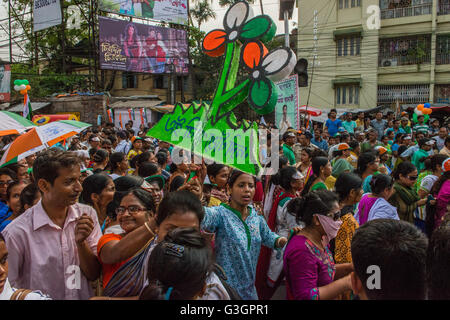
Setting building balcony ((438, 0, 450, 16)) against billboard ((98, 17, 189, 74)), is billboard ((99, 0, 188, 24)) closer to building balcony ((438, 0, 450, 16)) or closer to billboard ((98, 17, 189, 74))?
billboard ((98, 17, 189, 74))

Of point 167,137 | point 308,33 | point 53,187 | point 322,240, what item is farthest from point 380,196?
point 308,33

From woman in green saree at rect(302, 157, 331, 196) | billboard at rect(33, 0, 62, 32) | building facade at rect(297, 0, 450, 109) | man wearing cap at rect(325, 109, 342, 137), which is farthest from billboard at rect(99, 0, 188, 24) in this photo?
woman in green saree at rect(302, 157, 331, 196)

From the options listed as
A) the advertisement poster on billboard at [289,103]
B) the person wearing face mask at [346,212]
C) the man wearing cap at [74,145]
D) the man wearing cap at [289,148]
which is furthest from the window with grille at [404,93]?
the person wearing face mask at [346,212]

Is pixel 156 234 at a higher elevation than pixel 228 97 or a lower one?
lower

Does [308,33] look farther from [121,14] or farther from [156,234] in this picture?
[156,234]

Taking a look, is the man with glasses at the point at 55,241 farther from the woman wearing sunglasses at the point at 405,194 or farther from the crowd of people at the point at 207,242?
the woman wearing sunglasses at the point at 405,194

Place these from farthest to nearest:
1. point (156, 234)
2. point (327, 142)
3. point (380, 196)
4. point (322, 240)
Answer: point (327, 142), point (380, 196), point (322, 240), point (156, 234)

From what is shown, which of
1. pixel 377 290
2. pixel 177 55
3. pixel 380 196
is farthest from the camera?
pixel 177 55

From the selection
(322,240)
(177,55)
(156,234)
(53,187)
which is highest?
(177,55)

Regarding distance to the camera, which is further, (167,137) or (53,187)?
(167,137)

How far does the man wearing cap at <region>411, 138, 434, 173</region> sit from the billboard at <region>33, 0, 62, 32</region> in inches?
805

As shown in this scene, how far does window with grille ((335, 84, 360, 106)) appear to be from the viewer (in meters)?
19.5

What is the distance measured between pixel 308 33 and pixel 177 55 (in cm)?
796
